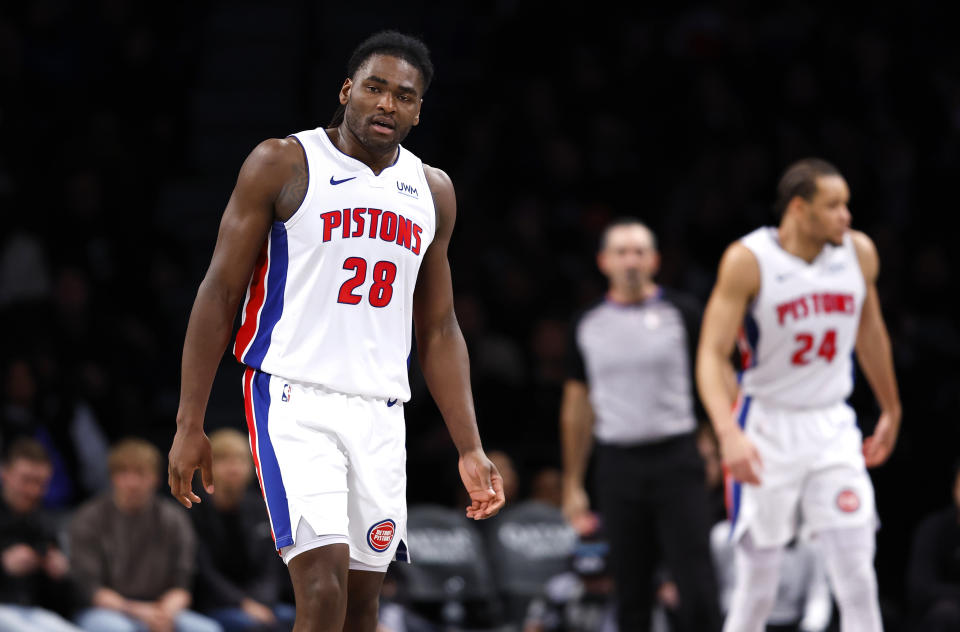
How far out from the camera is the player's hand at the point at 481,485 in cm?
433

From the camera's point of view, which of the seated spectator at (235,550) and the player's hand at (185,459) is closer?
the player's hand at (185,459)

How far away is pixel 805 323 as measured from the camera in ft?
20.0

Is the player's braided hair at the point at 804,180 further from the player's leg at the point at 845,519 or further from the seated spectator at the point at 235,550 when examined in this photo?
the seated spectator at the point at 235,550

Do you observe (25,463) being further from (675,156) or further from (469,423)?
(675,156)

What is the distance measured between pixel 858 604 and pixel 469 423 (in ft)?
7.33

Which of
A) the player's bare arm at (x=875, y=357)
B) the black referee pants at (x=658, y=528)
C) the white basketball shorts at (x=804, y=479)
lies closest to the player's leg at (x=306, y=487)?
the white basketball shorts at (x=804, y=479)

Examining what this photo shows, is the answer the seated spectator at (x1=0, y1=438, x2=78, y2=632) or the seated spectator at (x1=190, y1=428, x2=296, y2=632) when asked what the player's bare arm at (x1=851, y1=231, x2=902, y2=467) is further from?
the seated spectator at (x1=0, y1=438, x2=78, y2=632)

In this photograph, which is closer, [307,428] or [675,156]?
[307,428]

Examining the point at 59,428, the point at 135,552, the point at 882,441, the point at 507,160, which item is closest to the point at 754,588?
the point at 882,441

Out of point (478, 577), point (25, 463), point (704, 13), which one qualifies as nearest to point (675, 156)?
point (704, 13)

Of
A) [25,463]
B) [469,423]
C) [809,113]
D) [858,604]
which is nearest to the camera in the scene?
[469,423]

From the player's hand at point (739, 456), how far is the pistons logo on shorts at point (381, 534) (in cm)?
211

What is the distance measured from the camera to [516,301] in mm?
10852

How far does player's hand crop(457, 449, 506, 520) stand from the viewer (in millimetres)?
4328
